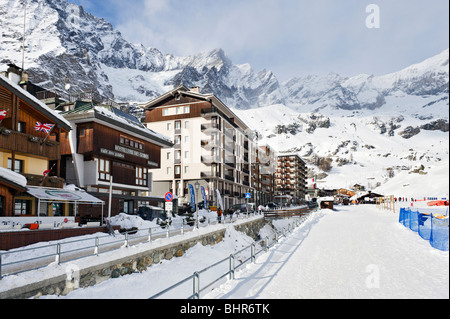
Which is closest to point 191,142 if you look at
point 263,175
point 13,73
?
point 13,73

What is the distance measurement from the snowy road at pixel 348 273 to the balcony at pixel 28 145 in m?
18.0

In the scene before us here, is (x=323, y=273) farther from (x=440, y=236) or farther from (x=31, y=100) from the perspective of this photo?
(x=31, y=100)

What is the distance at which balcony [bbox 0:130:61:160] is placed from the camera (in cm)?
2217

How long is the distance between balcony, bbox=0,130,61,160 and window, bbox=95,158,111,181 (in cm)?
665

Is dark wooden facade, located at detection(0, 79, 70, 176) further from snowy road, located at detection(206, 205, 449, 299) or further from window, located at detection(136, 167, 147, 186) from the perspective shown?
snowy road, located at detection(206, 205, 449, 299)

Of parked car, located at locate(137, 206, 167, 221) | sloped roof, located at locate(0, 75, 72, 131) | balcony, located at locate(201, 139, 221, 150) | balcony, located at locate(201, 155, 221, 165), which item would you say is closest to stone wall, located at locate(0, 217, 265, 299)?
parked car, located at locate(137, 206, 167, 221)

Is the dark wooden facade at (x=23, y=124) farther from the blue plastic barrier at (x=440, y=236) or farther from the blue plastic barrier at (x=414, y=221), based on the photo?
the blue plastic barrier at (x=414, y=221)

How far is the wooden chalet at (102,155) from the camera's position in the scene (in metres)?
32.2

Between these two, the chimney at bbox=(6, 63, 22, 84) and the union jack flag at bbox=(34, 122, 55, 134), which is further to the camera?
the chimney at bbox=(6, 63, 22, 84)

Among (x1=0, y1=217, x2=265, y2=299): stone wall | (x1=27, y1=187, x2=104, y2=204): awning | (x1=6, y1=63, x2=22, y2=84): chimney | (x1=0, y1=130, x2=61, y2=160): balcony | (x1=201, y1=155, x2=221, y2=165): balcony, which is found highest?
(x1=6, y1=63, x2=22, y2=84): chimney
